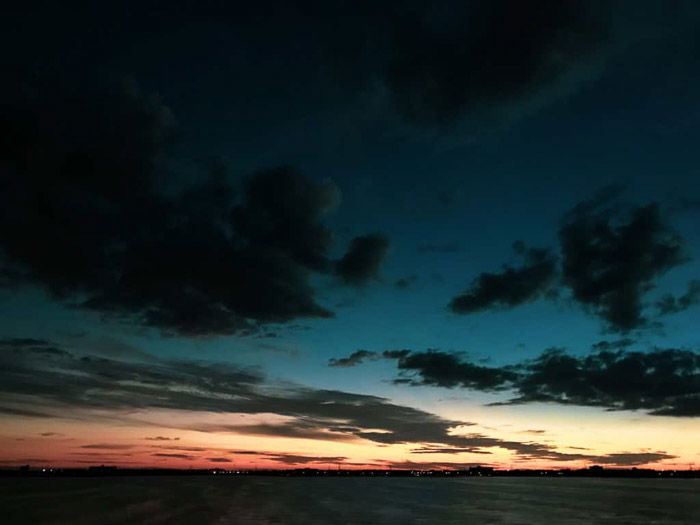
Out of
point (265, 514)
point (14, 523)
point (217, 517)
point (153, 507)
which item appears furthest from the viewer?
point (153, 507)

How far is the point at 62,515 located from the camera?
81688mm

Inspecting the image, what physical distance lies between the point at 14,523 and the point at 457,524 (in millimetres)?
55262

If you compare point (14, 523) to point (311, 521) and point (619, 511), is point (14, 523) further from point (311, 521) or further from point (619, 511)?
point (619, 511)

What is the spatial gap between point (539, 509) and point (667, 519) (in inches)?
874

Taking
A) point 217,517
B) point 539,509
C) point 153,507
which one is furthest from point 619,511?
point 153,507

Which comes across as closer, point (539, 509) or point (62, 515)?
point (62, 515)

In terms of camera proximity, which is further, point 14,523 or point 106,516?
point 106,516

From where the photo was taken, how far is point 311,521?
7431 cm

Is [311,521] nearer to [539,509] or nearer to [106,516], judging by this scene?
[106,516]

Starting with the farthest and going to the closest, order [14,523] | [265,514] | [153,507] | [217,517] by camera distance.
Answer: [153,507] < [265,514] < [217,517] < [14,523]

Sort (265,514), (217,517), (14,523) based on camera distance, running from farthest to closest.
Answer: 1. (265,514)
2. (217,517)
3. (14,523)

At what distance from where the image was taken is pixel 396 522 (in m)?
75.9

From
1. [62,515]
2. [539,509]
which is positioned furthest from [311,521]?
[539,509]

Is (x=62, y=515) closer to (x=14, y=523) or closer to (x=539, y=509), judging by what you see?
(x=14, y=523)
